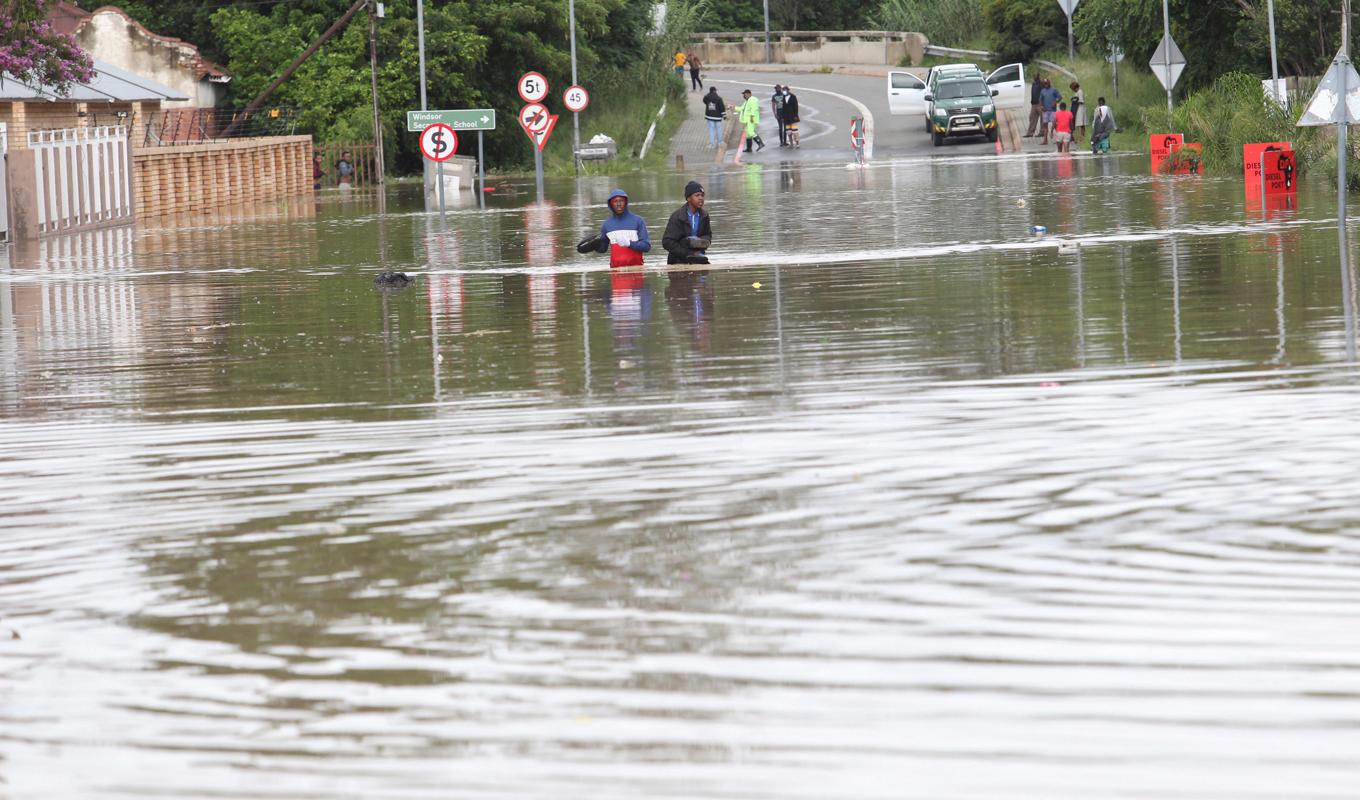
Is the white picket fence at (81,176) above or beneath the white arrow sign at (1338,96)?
above

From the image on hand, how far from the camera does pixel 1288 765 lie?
4863 millimetres

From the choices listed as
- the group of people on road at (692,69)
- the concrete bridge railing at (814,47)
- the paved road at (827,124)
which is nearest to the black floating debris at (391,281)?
the paved road at (827,124)

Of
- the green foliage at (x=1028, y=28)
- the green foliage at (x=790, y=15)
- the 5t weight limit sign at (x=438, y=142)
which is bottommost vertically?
the 5t weight limit sign at (x=438, y=142)

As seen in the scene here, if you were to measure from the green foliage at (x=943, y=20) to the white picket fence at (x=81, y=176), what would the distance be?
52.9 metres

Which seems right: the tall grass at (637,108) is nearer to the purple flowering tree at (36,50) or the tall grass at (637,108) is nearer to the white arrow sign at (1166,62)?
the white arrow sign at (1166,62)

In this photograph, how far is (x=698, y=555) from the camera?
7195 millimetres

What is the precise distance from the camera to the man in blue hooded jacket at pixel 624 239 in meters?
20.2

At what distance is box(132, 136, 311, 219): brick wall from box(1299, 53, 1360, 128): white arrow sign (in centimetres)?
2671

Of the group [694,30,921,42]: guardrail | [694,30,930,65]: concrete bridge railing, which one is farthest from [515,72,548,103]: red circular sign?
[694,30,921,42]: guardrail

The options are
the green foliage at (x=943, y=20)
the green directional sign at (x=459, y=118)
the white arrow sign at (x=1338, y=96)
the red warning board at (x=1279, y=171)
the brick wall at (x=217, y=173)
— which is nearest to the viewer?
the white arrow sign at (x=1338, y=96)

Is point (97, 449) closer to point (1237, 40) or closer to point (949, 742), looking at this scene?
point (949, 742)

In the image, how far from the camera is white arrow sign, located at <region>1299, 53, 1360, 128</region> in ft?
63.5

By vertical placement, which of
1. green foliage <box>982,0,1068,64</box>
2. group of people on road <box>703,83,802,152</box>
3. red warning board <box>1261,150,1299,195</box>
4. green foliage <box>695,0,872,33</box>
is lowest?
red warning board <box>1261,150,1299,195</box>

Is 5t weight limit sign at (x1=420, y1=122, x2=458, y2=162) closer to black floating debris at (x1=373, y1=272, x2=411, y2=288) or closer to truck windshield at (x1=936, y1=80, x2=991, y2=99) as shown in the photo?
black floating debris at (x1=373, y1=272, x2=411, y2=288)
